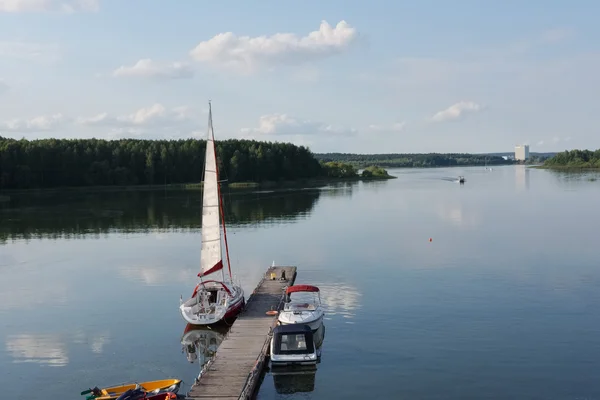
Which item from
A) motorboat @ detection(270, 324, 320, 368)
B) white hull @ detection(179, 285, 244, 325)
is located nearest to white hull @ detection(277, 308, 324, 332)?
motorboat @ detection(270, 324, 320, 368)

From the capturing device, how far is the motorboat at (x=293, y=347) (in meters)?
34.8

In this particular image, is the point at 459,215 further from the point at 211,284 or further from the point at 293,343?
the point at 293,343

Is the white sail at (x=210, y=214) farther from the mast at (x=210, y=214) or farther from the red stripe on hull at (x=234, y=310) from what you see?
the red stripe on hull at (x=234, y=310)

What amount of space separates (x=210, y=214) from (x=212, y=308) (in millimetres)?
7515

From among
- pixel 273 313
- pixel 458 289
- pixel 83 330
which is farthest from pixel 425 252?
pixel 83 330

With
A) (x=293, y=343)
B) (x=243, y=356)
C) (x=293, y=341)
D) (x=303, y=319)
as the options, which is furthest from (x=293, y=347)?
(x=303, y=319)

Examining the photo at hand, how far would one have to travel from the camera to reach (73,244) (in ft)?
277

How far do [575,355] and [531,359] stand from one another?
9.20ft

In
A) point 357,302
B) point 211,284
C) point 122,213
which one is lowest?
point 357,302

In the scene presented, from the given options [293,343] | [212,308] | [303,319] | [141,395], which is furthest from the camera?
[212,308]

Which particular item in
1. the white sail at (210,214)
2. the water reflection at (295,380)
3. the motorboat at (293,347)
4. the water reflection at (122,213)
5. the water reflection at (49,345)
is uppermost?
the white sail at (210,214)

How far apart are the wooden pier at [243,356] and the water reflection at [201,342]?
58.8 inches

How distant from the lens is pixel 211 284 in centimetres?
4806

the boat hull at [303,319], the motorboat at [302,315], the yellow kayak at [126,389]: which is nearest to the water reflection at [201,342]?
the motorboat at [302,315]
